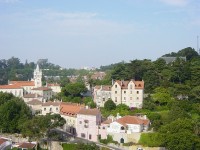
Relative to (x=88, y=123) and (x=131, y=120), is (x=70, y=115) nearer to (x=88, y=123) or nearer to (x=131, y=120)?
Answer: (x=88, y=123)

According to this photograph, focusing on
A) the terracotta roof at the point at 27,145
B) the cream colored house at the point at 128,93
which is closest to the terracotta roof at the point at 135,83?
the cream colored house at the point at 128,93

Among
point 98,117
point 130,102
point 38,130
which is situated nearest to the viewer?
point 38,130

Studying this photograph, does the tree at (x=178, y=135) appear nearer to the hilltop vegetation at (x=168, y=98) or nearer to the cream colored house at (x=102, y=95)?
the hilltop vegetation at (x=168, y=98)

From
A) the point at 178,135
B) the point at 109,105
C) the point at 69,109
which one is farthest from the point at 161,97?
the point at 178,135

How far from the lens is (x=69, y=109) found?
58219mm

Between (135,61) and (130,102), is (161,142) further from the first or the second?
(135,61)

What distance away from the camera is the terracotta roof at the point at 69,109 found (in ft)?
185

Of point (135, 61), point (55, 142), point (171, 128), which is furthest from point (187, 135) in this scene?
point (135, 61)

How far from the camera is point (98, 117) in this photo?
2014 inches

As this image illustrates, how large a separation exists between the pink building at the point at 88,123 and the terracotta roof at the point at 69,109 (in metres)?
2.81

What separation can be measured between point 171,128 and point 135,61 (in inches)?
921

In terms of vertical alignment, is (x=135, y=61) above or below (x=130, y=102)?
above

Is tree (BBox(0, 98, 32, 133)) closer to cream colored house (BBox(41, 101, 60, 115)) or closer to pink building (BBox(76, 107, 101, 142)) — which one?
cream colored house (BBox(41, 101, 60, 115))

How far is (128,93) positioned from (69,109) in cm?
889
